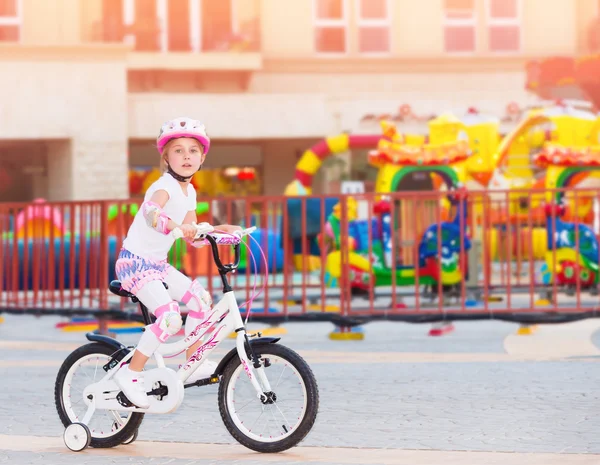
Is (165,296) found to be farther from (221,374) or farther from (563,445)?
(563,445)

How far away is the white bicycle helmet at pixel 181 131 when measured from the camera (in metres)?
7.31

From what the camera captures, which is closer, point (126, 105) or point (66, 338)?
point (66, 338)

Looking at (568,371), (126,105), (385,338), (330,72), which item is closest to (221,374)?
(568,371)

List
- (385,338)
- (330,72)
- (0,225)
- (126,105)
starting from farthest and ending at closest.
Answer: (330,72), (126,105), (0,225), (385,338)

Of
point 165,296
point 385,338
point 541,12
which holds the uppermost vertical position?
point 541,12

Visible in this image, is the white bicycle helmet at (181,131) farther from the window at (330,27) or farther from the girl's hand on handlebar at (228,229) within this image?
the window at (330,27)

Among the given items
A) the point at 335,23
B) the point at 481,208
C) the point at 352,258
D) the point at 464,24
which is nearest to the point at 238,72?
the point at 335,23

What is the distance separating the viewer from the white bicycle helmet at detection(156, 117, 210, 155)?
7312mm

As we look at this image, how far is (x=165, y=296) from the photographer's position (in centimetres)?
732

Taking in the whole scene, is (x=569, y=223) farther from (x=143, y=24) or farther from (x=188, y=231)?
(x=143, y=24)

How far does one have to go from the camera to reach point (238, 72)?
130ft

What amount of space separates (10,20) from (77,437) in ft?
105

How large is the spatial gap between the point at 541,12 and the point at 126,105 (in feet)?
42.8

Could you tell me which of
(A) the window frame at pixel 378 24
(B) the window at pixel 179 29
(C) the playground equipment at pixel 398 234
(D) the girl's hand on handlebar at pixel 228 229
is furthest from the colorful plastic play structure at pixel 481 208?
(B) the window at pixel 179 29
